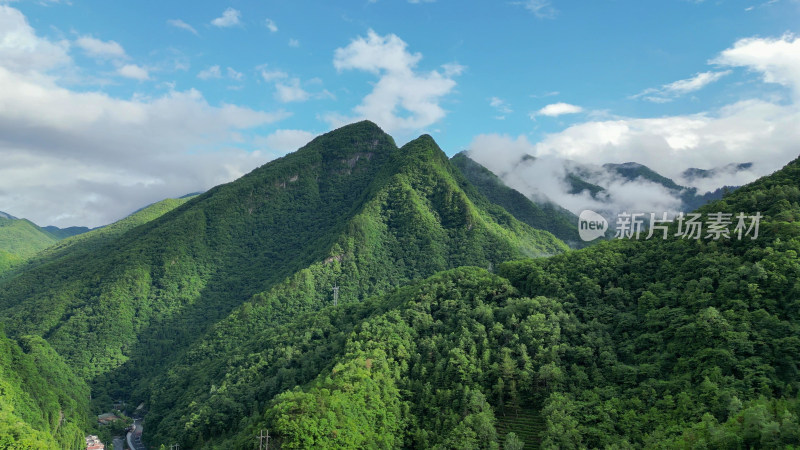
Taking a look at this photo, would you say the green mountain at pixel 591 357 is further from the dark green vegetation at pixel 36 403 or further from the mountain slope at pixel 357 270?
the dark green vegetation at pixel 36 403

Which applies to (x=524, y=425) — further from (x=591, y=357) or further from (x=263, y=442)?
(x=263, y=442)

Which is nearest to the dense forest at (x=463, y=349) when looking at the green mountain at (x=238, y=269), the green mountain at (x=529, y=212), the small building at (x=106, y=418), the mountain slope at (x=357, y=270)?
the mountain slope at (x=357, y=270)

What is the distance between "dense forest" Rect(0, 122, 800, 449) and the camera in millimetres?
42000

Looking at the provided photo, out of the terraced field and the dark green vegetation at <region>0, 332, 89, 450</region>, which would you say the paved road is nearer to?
the dark green vegetation at <region>0, 332, 89, 450</region>

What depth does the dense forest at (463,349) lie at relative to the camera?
Result: 1654 inches

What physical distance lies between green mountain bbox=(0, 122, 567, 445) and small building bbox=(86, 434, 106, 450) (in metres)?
7.17

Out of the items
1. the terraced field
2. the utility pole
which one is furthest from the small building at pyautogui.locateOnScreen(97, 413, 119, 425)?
the terraced field

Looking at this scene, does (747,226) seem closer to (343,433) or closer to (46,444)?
(343,433)

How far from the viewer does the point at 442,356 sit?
186ft

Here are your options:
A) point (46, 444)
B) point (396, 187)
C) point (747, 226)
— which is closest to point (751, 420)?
point (747, 226)

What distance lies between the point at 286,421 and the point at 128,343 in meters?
90.1

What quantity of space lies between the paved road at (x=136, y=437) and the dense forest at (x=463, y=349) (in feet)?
19.0

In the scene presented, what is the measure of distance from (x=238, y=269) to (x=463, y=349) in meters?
103

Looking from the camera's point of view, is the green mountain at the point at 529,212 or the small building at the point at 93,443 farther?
the green mountain at the point at 529,212
